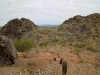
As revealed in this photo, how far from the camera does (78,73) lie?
10484 millimetres

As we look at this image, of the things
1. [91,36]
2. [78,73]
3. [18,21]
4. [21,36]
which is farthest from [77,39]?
[78,73]

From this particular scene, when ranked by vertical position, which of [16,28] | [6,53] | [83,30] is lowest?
[6,53]

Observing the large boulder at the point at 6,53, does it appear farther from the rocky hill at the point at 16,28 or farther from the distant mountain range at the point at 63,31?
the rocky hill at the point at 16,28

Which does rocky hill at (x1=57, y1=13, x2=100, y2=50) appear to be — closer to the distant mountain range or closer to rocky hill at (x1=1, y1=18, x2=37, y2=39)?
the distant mountain range

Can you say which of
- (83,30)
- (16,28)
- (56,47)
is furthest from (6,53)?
(16,28)

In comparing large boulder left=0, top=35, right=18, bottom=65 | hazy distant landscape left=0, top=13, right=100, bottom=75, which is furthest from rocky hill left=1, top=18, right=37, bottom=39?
large boulder left=0, top=35, right=18, bottom=65

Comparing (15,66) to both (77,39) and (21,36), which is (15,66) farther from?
(21,36)

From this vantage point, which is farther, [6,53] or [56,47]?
[56,47]

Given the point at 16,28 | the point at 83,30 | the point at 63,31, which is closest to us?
the point at 83,30

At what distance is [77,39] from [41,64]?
2147cm

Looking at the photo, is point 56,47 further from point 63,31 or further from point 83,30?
point 63,31

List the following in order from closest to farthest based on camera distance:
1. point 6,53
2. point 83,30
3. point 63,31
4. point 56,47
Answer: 1. point 6,53
2. point 56,47
3. point 83,30
4. point 63,31

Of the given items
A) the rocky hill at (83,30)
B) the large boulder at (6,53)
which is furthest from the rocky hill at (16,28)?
the large boulder at (6,53)

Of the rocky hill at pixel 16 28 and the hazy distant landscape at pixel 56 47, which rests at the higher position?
the rocky hill at pixel 16 28
